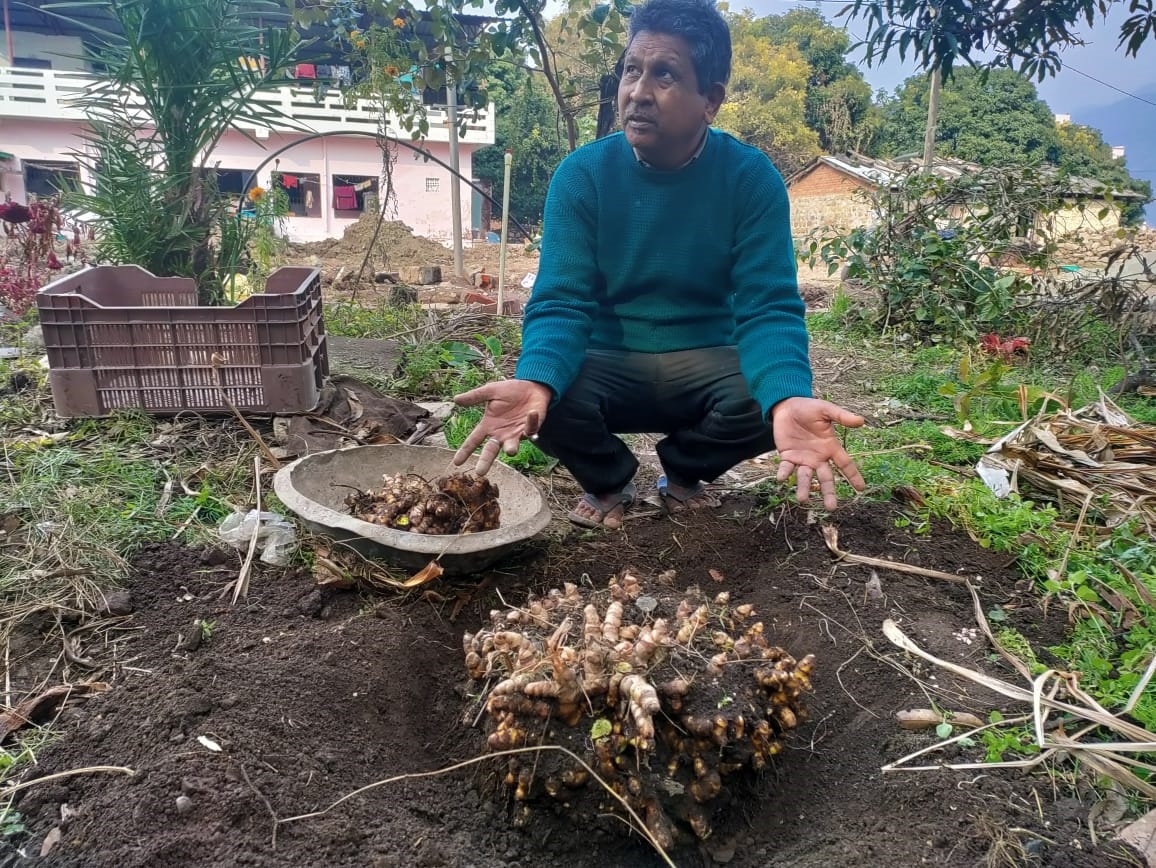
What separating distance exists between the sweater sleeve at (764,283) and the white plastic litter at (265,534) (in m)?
1.58

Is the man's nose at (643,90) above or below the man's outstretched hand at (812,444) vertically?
above

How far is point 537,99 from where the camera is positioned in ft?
84.9

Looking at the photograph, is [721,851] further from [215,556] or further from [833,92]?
[833,92]

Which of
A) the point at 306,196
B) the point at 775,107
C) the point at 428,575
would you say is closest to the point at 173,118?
the point at 428,575

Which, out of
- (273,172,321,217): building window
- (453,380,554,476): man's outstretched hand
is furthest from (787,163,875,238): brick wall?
(453,380,554,476): man's outstretched hand

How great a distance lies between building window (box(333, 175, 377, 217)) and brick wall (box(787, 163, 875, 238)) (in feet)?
38.6

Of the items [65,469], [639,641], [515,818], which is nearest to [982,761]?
[639,641]

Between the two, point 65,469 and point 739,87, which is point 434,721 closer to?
point 65,469

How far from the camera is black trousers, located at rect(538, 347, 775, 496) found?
8.66ft

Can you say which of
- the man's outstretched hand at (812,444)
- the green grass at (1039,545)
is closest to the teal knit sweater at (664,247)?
the man's outstretched hand at (812,444)

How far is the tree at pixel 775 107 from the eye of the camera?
31641 mm

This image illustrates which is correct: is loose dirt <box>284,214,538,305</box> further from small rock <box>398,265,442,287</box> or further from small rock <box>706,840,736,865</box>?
small rock <box>706,840,736,865</box>

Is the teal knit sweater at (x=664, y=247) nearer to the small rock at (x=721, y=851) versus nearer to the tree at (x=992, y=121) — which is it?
the small rock at (x=721, y=851)

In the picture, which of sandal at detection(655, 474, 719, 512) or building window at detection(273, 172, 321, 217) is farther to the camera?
building window at detection(273, 172, 321, 217)
